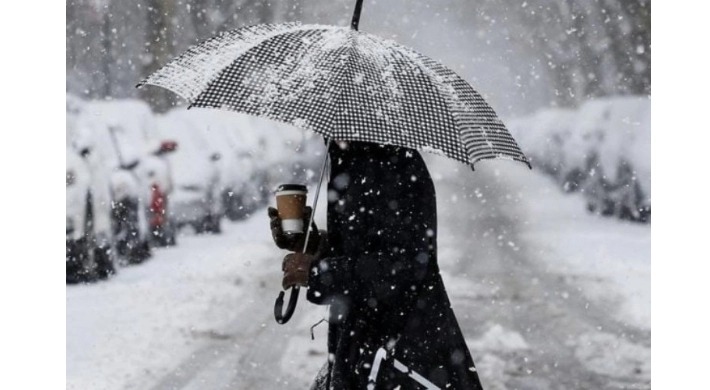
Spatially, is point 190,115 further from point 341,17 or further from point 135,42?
point 341,17

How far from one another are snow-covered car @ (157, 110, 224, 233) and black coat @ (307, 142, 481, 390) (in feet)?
16.7

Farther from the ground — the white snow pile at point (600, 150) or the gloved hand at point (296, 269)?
the white snow pile at point (600, 150)

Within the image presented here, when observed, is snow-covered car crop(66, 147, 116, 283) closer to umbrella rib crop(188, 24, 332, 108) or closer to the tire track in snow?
the tire track in snow

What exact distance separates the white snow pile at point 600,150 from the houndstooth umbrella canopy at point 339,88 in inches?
167

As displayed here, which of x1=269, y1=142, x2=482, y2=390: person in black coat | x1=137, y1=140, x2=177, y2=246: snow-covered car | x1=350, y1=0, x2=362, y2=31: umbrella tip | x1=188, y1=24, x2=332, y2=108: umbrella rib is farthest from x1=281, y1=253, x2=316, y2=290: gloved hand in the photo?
x1=137, y1=140, x2=177, y2=246: snow-covered car

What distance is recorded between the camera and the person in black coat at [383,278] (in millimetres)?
2393

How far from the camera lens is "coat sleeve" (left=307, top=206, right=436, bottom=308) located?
93.6 inches

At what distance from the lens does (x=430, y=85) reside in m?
2.77

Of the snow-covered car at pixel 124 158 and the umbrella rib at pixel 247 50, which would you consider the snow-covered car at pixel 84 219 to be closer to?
the snow-covered car at pixel 124 158

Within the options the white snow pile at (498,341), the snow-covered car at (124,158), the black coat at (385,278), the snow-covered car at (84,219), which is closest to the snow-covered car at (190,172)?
the snow-covered car at (124,158)

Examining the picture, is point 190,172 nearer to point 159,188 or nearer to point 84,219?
point 159,188

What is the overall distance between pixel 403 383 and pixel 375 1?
492 cm

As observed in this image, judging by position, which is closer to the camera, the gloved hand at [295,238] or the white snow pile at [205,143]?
the gloved hand at [295,238]
